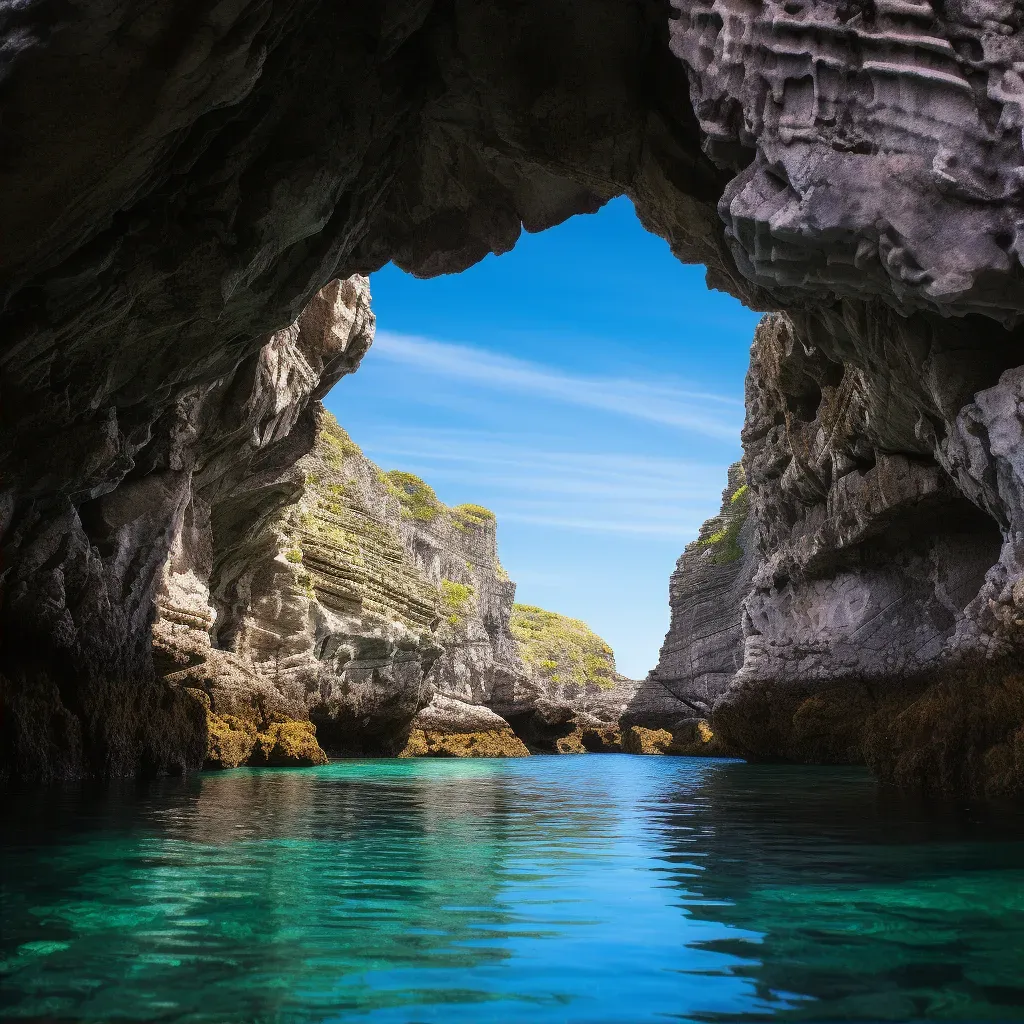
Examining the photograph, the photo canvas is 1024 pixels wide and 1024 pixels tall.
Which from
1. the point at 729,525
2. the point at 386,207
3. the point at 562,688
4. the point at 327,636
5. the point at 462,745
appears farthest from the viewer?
the point at 562,688

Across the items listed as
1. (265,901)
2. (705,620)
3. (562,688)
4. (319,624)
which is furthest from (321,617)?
(562,688)

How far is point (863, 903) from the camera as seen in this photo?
4.84 m

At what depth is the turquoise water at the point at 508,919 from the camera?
3223mm

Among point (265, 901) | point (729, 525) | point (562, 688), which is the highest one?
point (729, 525)

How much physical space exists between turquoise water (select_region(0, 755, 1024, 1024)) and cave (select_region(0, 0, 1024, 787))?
4.99 m

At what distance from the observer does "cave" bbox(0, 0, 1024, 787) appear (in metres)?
8.50

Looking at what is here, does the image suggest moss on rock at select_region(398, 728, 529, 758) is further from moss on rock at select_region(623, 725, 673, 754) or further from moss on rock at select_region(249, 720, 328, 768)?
moss on rock at select_region(249, 720, 328, 768)

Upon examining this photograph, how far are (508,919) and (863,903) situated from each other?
6.45 feet

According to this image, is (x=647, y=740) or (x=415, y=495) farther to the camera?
(x=415, y=495)

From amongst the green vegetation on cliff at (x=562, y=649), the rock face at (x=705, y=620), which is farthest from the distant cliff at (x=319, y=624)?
the green vegetation on cliff at (x=562, y=649)

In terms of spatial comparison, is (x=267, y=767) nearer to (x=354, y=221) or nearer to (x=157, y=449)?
(x=157, y=449)

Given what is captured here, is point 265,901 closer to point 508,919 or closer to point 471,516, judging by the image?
point 508,919

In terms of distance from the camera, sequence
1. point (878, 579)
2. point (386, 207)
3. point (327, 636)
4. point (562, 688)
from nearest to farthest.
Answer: point (386, 207) → point (878, 579) → point (327, 636) → point (562, 688)

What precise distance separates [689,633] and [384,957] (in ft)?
154
